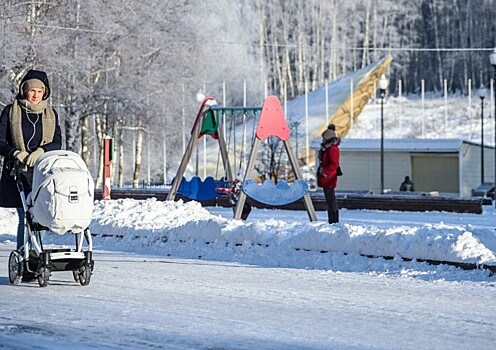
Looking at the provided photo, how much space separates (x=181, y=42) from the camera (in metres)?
43.1

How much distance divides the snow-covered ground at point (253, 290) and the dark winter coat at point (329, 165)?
2.06m

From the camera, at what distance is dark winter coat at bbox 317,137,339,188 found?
15.8 metres

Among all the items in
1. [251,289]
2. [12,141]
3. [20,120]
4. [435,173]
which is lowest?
[435,173]

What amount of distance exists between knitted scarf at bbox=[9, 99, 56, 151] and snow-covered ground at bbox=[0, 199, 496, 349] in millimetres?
1361

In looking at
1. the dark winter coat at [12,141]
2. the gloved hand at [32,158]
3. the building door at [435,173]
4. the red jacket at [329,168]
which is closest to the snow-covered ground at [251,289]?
the dark winter coat at [12,141]

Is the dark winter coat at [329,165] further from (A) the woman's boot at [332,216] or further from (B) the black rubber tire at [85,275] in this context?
(B) the black rubber tire at [85,275]

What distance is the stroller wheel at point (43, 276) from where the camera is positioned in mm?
8844

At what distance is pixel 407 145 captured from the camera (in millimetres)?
41500

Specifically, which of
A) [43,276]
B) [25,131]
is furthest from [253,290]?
[25,131]

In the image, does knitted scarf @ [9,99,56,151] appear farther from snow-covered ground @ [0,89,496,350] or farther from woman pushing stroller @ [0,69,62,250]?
snow-covered ground @ [0,89,496,350]

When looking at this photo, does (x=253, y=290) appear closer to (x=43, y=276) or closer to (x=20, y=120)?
(x=43, y=276)

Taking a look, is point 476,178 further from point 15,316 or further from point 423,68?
point 423,68

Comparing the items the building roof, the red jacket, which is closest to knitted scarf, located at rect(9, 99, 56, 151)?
the red jacket

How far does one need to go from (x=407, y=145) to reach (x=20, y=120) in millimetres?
33336
